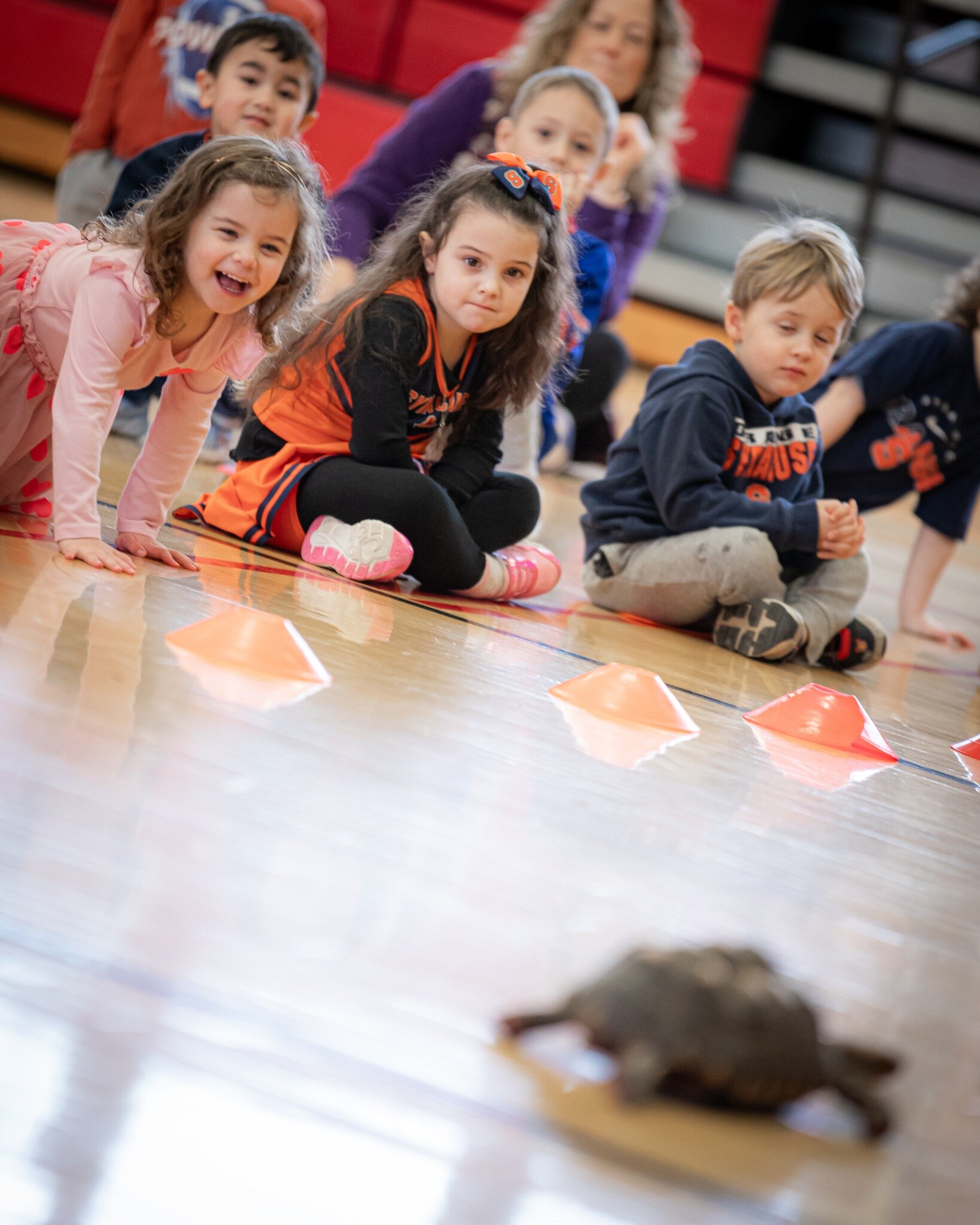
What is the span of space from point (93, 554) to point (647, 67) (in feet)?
5.20

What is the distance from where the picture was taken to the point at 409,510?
1332 millimetres

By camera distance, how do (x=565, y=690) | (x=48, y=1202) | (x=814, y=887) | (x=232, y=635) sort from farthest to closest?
(x=565, y=690) < (x=232, y=635) < (x=814, y=887) < (x=48, y=1202)

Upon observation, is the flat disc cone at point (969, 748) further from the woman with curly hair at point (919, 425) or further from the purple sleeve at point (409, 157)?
the purple sleeve at point (409, 157)

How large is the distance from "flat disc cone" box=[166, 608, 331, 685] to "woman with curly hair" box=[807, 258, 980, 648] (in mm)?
1220

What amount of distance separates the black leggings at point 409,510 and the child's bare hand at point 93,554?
1.14ft

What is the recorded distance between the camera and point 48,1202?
349 millimetres

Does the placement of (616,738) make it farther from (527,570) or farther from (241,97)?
(241,97)

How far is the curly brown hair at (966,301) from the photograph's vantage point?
1.96 m

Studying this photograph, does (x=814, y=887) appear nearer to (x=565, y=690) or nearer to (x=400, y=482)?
(x=565, y=690)

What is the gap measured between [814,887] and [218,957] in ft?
1.21

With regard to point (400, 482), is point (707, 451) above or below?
above

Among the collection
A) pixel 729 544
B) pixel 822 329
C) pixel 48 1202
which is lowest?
pixel 48 1202

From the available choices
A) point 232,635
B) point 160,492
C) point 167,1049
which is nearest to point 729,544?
point 160,492

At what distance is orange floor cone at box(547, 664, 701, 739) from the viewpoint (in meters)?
1.02
